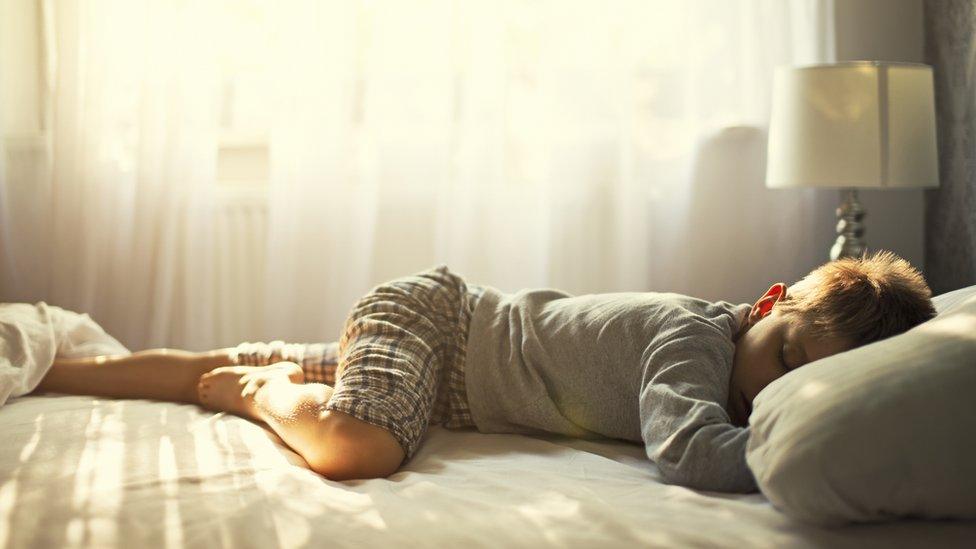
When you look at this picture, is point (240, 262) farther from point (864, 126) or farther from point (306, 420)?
point (864, 126)

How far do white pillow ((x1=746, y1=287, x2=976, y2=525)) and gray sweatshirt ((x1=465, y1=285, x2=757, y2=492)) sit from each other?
0.21 metres

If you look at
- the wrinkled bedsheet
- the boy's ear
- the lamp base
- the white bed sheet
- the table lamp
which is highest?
the table lamp

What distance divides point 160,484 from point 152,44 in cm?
201

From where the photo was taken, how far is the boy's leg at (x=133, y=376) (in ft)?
6.44

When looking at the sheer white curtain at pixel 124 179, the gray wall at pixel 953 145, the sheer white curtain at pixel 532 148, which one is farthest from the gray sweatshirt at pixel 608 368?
the sheer white curtain at pixel 124 179

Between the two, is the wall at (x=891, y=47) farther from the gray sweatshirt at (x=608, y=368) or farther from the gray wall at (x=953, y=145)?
the gray sweatshirt at (x=608, y=368)

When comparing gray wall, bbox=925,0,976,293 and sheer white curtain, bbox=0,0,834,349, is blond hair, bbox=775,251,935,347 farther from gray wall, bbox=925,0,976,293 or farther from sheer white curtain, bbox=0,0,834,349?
sheer white curtain, bbox=0,0,834,349

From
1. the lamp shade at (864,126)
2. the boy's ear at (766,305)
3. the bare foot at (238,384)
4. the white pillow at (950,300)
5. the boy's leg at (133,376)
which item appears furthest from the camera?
the lamp shade at (864,126)

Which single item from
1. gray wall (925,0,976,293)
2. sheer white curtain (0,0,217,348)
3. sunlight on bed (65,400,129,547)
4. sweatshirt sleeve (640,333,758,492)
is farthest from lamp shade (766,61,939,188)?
sheer white curtain (0,0,217,348)

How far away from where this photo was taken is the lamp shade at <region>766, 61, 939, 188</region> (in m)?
2.17

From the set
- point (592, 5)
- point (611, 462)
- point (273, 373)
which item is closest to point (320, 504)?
point (611, 462)

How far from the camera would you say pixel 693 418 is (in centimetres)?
135

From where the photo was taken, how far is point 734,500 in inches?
48.3

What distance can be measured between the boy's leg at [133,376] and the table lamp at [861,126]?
1.41 m
